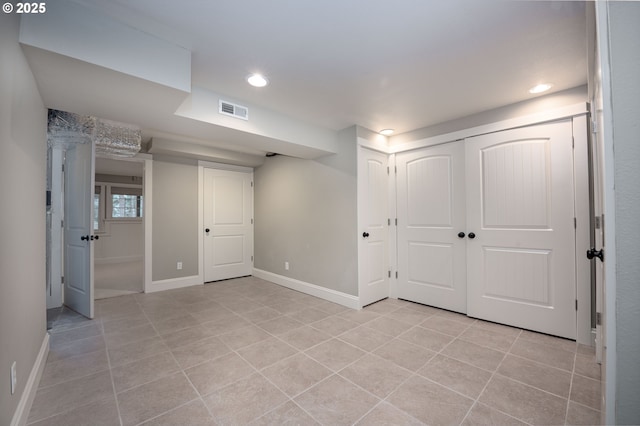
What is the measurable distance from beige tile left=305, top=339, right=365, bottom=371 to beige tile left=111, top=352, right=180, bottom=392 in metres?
1.12

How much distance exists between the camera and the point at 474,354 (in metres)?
2.24

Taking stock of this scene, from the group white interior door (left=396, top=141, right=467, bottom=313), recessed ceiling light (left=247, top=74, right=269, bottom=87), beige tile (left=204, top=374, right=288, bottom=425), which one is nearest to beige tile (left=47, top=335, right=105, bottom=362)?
beige tile (left=204, top=374, right=288, bottom=425)

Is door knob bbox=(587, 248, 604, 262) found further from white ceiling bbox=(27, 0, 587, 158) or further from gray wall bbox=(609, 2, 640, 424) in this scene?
white ceiling bbox=(27, 0, 587, 158)

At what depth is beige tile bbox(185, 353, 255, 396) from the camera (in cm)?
182

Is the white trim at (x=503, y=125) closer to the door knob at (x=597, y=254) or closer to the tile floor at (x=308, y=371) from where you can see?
the door knob at (x=597, y=254)

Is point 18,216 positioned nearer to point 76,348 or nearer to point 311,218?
point 76,348

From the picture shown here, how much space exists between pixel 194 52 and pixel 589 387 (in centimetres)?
370

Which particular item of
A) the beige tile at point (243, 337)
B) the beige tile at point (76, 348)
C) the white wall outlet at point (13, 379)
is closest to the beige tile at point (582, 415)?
the beige tile at point (243, 337)

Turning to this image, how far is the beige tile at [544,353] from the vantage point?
209 cm

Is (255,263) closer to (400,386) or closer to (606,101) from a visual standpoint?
(400,386)

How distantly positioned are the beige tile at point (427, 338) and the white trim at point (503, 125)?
89.3 inches

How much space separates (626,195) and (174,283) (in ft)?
16.7

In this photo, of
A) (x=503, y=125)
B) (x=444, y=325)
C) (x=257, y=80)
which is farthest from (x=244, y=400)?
(x=503, y=125)

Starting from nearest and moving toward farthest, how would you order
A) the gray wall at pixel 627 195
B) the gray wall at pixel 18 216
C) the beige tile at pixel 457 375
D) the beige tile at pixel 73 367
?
the gray wall at pixel 627 195 → the gray wall at pixel 18 216 → the beige tile at pixel 457 375 → the beige tile at pixel 73 367
